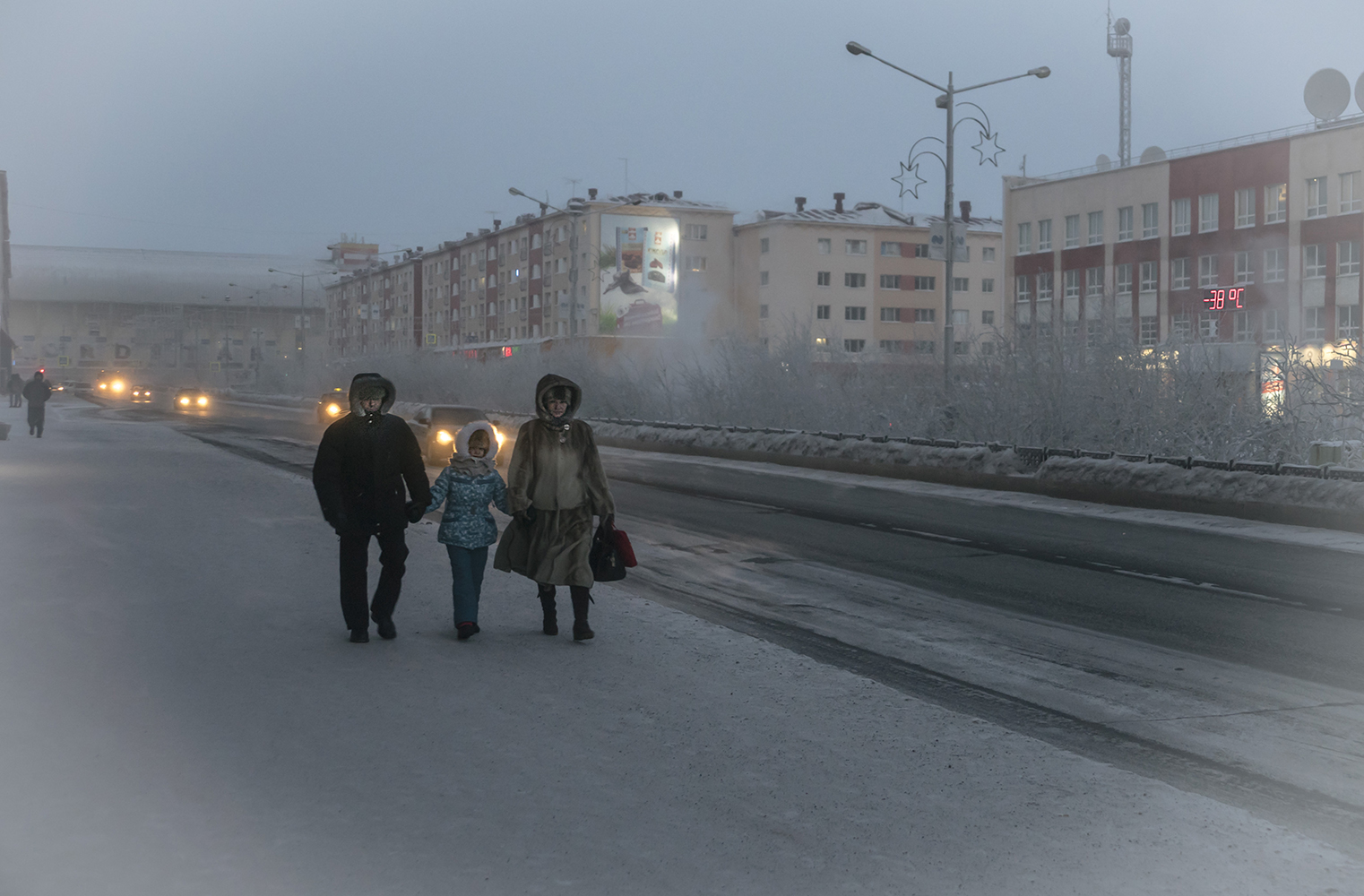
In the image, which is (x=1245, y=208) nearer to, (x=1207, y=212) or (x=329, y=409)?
(x=1207, y=212)

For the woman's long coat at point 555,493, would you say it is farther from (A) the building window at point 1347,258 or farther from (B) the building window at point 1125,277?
(B) the building window at point 1125,277

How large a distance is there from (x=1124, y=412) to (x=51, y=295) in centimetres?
13938

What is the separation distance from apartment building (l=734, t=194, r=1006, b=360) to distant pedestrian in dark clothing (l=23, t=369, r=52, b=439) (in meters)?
64.2

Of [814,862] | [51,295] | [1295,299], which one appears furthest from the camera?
[51,295]

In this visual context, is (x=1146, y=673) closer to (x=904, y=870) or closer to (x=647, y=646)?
(x=647, y=646)

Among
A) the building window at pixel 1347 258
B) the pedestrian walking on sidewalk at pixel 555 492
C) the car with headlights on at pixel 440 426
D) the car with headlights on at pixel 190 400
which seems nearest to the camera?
the pedestrian walking on sidewalk at pixel 555 492

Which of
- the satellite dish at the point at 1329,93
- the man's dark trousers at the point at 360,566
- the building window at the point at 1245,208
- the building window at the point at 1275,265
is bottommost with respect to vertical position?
the man's dark trousers at the point at 360,566

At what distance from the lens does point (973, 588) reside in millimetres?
10328

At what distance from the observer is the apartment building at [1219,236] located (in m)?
60.2

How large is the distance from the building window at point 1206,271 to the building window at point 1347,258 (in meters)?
6.50

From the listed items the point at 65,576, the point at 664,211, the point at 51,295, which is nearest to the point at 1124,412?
the point at 65,576

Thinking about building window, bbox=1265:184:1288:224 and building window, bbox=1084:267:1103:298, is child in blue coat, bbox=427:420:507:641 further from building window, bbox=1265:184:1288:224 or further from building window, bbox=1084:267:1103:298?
building window, bbox=1084:267:1103:298

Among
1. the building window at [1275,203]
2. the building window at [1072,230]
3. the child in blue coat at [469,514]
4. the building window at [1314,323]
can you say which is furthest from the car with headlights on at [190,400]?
the child in blue coat at [469,514]

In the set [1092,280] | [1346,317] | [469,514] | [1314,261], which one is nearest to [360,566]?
[469,514]
